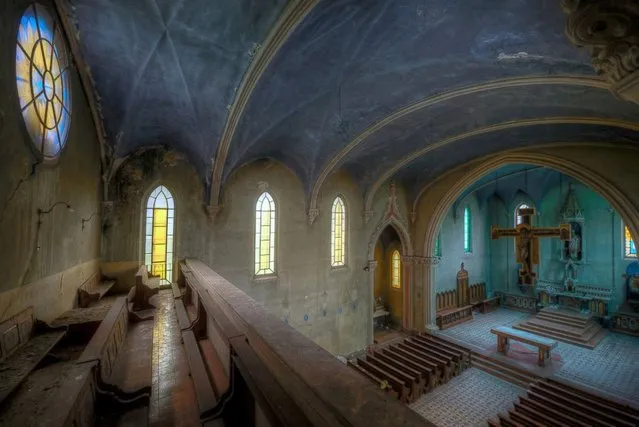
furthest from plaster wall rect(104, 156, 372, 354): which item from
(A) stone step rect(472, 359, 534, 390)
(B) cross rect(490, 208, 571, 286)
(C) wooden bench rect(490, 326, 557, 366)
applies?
(B) cross rect(490, 208, 571, 286)

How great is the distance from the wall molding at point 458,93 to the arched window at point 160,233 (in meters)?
4.68

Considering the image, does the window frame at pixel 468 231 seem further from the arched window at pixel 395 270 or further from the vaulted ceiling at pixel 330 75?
the vaulted ceiling at pixel 330 75

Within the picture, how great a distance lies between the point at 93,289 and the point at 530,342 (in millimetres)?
13136

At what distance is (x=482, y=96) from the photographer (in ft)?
21.6

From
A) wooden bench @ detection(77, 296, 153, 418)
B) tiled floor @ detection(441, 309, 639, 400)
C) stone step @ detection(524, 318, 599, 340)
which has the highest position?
wooden bench @ detection(77, 296, 153, 418)

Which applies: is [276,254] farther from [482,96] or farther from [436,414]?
[482,96]

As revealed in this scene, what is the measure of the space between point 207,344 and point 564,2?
4875 millimetres

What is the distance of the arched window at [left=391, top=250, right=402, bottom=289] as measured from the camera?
1588 cm

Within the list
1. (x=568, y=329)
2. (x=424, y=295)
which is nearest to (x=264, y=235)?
(x=424, y=295)

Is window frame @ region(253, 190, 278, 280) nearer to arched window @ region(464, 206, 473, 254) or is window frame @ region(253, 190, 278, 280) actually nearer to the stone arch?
the stone arch

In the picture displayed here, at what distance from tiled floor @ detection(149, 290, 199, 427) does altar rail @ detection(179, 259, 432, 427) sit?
52cm

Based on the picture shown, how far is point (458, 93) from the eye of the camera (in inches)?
250

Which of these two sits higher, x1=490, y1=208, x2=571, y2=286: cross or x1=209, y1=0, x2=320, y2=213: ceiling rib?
x1=209, y1=0, x2=320, y2=213: ceiling rib

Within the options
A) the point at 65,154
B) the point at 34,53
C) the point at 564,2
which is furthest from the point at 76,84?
the point at 564,2
